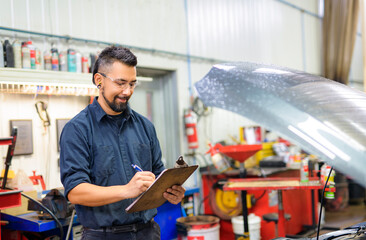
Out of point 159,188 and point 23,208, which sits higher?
point 159,188

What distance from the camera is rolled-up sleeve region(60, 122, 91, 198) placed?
159 centimetres

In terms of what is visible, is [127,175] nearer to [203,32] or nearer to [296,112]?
[296,112]

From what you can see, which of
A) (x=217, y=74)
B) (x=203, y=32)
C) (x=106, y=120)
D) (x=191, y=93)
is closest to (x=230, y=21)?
(x=203, y=32)

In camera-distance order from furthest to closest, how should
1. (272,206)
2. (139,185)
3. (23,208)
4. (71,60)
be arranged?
1. (272,206)
2. (71,60)
3. (23,208)
4. (139,185)

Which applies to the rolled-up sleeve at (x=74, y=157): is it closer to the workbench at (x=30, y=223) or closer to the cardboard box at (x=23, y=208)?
the workbench at (x=30, y=223)

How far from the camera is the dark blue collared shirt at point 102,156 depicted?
5.34 ft

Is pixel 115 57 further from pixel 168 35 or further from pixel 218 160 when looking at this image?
pixel 168 35

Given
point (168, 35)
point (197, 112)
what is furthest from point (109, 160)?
point (197, 112)

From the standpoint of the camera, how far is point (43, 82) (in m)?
3.05

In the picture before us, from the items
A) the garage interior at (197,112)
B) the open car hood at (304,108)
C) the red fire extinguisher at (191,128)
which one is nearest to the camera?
the open car hood at (304,108)

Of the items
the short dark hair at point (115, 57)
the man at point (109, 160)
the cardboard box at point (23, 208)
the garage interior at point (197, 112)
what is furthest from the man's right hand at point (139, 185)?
the cardboard box at point (23, 208)

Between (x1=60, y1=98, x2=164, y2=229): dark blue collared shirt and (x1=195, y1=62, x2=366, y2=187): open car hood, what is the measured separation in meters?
0.71

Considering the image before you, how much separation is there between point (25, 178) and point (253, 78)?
2.44m

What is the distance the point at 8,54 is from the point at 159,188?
2.04m
